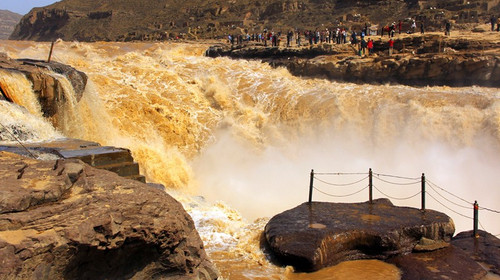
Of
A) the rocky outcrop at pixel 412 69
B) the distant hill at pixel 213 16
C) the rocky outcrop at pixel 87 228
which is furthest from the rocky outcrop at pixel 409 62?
the rocky outcrop at pixel 87 228

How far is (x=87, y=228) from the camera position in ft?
13.0

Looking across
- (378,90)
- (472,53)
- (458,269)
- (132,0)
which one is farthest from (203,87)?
(132,0)

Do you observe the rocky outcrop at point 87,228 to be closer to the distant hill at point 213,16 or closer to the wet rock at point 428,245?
the wet rock at point 428,245

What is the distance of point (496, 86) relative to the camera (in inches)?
672

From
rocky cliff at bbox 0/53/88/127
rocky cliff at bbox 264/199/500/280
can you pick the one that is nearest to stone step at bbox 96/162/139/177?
rocky cliff at bbox 264/199/500/280

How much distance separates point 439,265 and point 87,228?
5.55m

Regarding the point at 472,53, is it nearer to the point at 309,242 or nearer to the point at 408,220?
the point at 408,220

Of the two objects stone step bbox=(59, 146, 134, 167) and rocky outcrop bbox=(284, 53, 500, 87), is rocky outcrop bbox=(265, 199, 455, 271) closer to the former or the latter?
stone step bbox=(59, 146, 134, 167)

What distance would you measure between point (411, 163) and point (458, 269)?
7567 millimetres

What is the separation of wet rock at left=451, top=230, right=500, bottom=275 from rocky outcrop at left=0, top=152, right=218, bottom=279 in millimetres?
4782

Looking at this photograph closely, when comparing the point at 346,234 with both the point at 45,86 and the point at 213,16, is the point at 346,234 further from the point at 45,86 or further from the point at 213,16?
the point at 213,16

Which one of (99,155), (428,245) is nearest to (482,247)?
(428,245)

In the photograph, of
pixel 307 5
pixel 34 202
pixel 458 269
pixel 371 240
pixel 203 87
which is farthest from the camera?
pixel 307 5

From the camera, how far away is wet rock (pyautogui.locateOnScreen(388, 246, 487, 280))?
711 cm
